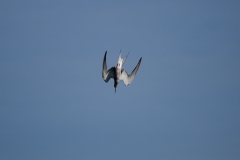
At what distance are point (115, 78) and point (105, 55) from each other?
2950mm

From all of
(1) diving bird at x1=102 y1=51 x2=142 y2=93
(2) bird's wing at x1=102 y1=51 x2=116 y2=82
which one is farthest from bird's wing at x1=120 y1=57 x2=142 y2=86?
(2) bird's wing at x1=102 y1=51 x2=116 y2=82

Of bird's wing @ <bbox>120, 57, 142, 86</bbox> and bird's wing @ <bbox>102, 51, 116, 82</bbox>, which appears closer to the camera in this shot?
bird's wing @ <bbox>102, 51, 116, 82</bbox>

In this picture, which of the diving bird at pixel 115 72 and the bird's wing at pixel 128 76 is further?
the bird's wing at pixel 128 76

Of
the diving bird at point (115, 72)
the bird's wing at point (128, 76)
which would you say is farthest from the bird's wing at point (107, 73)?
the bird's wing at point (128, 76)

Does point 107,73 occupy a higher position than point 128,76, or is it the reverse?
point 128,76

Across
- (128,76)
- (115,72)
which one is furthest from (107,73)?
(128,76)

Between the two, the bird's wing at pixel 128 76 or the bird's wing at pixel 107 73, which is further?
the bird's wing at pixel 128 76

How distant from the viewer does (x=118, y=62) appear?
6931 cm

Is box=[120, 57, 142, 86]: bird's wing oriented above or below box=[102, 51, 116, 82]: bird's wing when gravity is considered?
above

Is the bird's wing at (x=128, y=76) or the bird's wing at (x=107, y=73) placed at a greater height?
the bird's wing at (x=128, y=76)

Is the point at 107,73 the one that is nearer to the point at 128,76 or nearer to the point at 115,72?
the point at 115,72

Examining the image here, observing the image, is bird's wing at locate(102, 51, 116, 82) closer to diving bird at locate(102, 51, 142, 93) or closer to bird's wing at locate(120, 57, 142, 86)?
diving bird at locate(102, 51, 142, 93)

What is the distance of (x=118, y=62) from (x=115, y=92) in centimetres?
249

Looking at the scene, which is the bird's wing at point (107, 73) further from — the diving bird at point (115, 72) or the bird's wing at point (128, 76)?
the bird's wing at point (128, 76)
